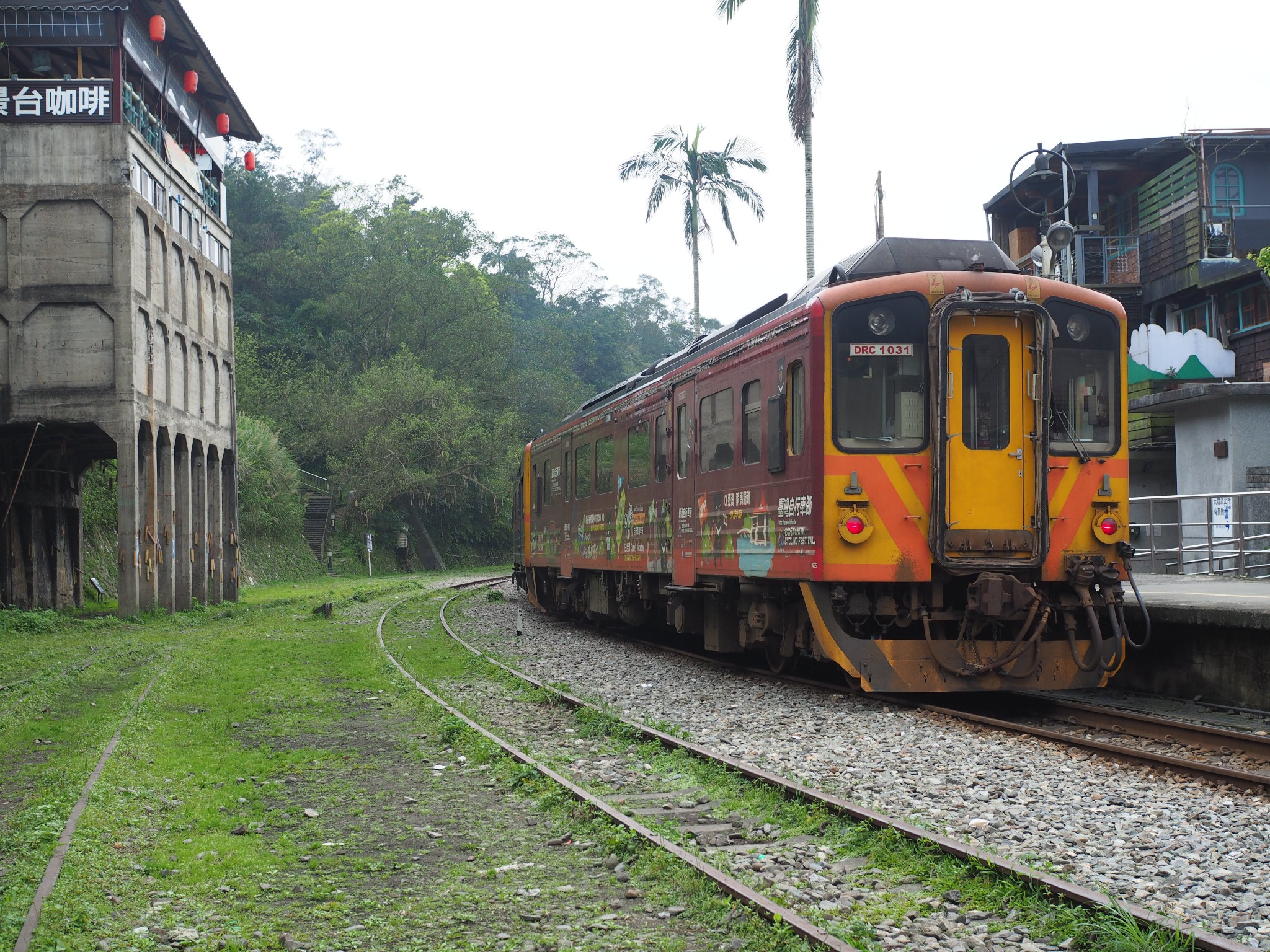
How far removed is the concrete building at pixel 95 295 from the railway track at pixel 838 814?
1551cm

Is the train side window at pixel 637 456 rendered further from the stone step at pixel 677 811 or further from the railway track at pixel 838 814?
the stone step at pixel 677 811

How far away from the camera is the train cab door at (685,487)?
41.0ft

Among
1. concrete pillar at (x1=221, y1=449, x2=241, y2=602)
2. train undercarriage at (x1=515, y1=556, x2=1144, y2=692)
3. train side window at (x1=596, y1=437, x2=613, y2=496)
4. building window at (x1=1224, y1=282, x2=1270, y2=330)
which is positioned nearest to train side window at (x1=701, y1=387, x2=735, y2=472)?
train undercarriage at (x1=515, y1=556, x2=1144, y2=692)

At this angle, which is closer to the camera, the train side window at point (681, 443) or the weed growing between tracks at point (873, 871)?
the weed growing between tracks at point (873, 871)

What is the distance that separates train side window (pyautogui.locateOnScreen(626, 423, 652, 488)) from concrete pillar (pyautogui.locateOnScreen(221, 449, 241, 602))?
1680cm

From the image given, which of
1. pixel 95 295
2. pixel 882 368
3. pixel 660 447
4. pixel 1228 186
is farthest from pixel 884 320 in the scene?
pixel 1228 186

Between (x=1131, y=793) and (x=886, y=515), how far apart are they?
3.28 metres

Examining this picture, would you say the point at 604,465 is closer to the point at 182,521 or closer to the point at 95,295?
the point at 95,295

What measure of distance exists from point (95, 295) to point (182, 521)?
559 cm

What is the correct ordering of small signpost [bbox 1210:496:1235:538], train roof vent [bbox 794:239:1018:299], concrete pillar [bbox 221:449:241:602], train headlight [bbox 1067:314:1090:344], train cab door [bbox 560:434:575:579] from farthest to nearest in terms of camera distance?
concrete pillar [bbox 221:449:241:602] < small signpost [bbox 1210:496:1235:538] < train cab door [bbox 560:434:575:579] < train roof vent [bbox 794:239:1018:299] < train headlight [bbox 1067:314:1090:344]

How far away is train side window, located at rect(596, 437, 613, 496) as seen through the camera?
16078 mm

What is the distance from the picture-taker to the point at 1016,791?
6.56 metres

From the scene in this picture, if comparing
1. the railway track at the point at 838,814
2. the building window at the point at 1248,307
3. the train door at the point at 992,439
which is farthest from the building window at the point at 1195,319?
the railway track at the point at 838,814

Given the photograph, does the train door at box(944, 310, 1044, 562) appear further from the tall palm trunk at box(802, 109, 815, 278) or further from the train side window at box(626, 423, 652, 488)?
the tall palm trunk at box(802, 109, 815, 278)
